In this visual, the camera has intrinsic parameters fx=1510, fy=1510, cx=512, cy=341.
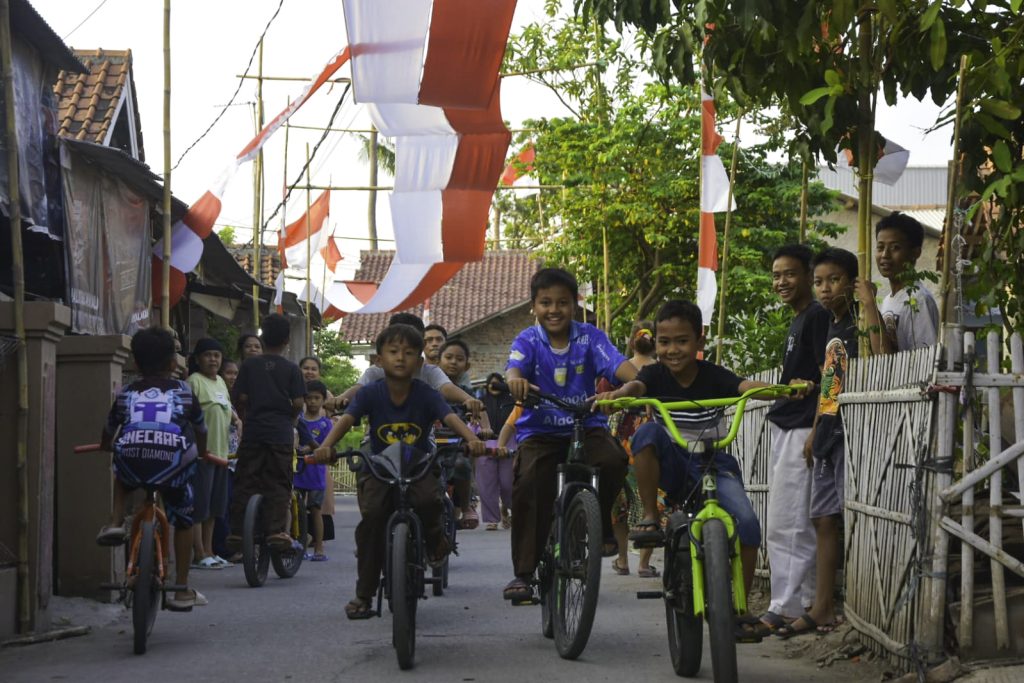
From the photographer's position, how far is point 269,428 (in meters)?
12.0

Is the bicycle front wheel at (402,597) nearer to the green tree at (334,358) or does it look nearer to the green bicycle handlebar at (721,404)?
the green bicycle handlebar at (721,404)

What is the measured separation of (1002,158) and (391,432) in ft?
10.9

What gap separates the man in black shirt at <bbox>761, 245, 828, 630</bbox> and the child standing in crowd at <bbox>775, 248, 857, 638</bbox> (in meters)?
0.07

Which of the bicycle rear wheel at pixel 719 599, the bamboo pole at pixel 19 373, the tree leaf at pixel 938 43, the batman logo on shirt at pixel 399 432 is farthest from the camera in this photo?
the bamboo pole at pixel 19 373

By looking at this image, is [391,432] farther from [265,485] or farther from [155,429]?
[265,485]

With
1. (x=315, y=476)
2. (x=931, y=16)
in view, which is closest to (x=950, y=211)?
(x=931, y=16)

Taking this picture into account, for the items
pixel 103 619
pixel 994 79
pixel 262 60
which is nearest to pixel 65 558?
pixel 103 619

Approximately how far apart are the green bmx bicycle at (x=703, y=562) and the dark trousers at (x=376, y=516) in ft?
4.23

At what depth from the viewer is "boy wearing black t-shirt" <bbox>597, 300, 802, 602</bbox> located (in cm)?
643

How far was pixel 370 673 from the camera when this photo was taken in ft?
22.6

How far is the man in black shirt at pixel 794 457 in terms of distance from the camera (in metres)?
7.73

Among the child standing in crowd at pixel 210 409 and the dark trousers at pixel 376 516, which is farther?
the child standing in crowd at pixel 210 409

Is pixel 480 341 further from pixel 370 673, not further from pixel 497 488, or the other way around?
pixel 370 673

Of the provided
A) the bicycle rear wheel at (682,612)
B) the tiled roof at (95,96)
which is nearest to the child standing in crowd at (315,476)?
the tiled roof at (95,96)
